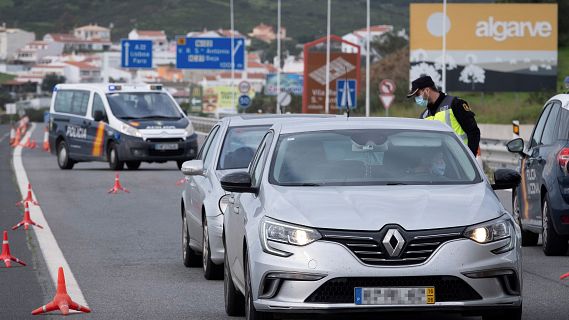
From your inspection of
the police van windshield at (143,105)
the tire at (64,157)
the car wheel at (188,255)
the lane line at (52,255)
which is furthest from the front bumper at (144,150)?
the car wheel at (188,255)

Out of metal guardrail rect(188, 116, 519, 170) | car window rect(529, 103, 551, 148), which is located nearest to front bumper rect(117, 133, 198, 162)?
metal guardrail rect(188, 116, 519, 170)

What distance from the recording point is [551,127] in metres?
15.4

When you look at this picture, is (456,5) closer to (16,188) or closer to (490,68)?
(490,68)

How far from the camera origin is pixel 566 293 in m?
11.6

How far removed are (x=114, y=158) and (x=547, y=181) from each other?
70.4ft

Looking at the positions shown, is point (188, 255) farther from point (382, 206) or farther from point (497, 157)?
point (497, 157)

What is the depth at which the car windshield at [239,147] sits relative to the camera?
1373cm

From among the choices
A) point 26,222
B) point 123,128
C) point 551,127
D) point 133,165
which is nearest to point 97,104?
point 123,128

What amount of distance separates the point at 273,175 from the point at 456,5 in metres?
75.6

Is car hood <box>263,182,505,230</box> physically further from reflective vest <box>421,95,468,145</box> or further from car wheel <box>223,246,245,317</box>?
reflective vest <box>421,95,468,145</box>

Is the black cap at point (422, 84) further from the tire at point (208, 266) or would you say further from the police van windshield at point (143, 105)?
the police van windshield at point (143, 105)

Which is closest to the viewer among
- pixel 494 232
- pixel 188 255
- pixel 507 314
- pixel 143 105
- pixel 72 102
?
pixel 494 232

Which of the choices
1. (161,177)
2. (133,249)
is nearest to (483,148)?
(161,177)

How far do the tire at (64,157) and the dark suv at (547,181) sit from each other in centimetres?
2151
